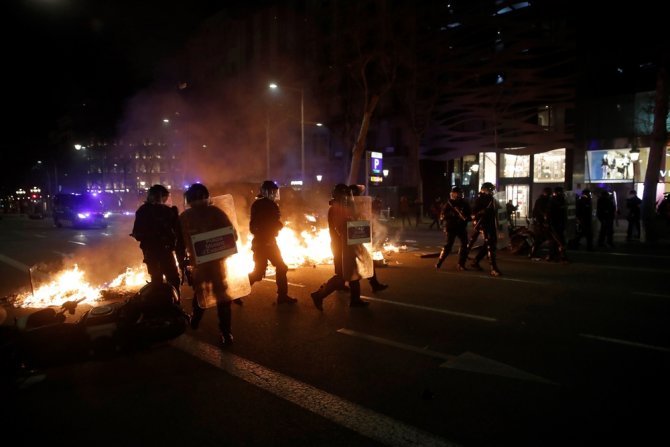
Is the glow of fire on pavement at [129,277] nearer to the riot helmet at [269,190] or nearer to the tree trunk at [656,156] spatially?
the riot helmet at [269,190]

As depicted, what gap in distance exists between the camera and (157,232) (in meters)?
5.89

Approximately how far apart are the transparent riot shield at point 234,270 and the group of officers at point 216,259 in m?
0.05

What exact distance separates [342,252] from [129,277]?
4.41 meters

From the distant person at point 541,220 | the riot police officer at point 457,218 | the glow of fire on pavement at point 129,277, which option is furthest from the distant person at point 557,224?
the glow of fire on pavement at point 129,277

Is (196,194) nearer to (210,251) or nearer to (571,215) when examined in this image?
(210,251)

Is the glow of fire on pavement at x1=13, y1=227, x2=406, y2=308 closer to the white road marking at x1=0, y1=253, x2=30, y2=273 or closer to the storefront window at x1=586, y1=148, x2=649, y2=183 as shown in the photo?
the white road marking at x1=0, y1=253, x2=30, y2=273

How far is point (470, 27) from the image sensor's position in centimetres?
2712

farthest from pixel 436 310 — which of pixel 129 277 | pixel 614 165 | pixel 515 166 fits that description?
pixel 515 166

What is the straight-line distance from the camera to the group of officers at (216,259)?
481 centimetres

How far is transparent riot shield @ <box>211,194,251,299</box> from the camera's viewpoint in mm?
4902

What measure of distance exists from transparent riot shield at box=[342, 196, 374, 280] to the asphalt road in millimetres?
537

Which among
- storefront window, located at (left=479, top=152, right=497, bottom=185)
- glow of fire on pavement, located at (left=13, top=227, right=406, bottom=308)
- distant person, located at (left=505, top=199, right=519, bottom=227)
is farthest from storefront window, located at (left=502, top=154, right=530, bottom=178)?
glow of fire on pavement, located at (left=13, top=227, right=406, bottom=308)

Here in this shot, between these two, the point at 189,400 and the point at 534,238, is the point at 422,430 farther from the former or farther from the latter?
the point at 534,238

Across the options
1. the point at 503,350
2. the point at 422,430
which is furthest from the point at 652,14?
the point at 422,430
